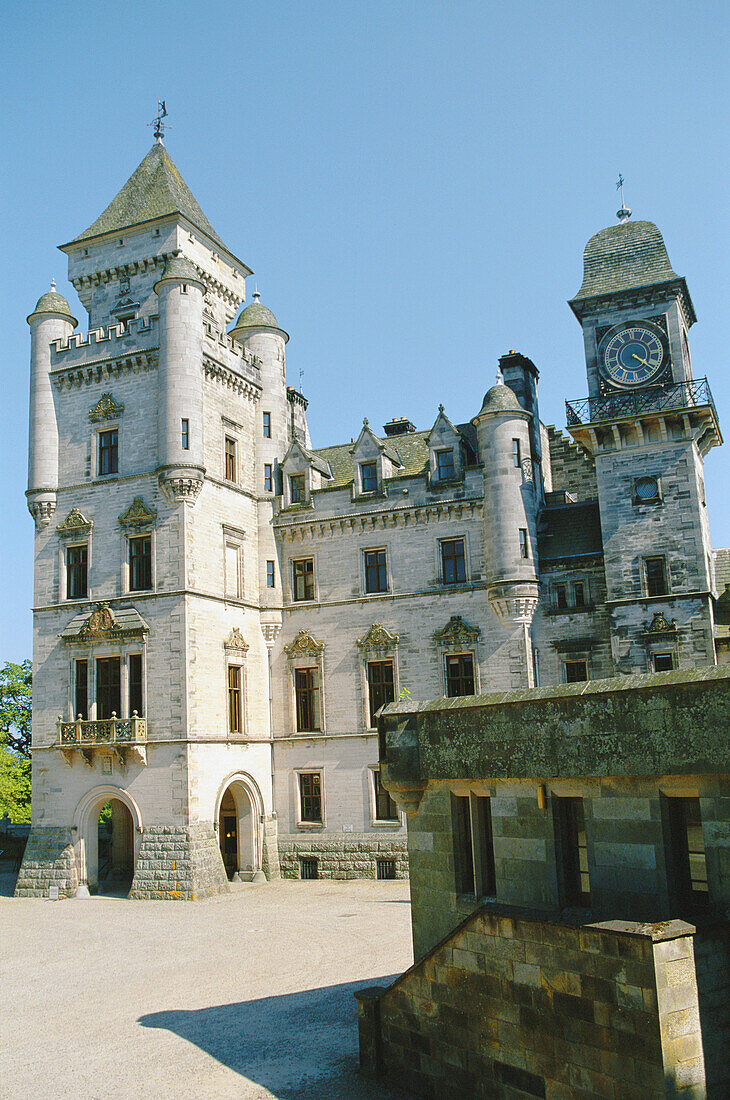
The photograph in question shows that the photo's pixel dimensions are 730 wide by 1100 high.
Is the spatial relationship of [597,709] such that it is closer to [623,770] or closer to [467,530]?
[623,770]

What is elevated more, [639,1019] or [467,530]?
[467,530]

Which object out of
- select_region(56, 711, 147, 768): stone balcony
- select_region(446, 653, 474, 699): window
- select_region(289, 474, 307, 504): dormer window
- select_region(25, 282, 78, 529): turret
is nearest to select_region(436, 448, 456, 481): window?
select_region(289, 474, 307, 504): dormer window

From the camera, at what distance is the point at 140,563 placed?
117ft

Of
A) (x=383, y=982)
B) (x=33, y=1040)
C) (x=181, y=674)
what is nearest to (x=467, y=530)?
(x=181, y=674)

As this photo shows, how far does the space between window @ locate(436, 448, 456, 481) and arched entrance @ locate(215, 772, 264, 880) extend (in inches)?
560

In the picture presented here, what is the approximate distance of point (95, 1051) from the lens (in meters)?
16.2

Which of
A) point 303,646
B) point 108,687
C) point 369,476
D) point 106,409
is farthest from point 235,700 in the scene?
point 106,409

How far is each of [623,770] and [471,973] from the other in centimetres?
382

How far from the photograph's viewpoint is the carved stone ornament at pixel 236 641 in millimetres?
36125

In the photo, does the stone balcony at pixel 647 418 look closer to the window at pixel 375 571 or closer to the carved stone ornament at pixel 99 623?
the window at pixel 375 571

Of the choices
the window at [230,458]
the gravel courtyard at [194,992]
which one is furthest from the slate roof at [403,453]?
the gravel courtyard at [194,992]

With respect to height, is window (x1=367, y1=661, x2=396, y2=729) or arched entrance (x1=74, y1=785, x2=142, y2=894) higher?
window (x1=367, y1=661, x2=396, y2=729)

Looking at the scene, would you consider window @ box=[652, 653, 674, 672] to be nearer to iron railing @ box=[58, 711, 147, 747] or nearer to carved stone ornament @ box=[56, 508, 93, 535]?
iron railing @ box=[58, 711, 147, 747]

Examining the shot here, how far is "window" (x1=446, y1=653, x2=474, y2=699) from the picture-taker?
35.4 meters
